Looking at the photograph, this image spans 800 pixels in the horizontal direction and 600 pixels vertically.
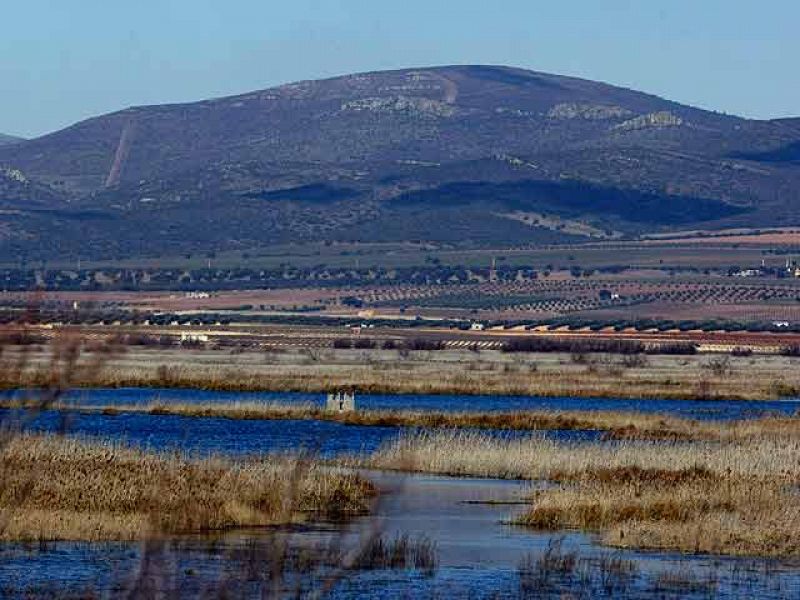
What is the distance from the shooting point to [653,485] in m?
33.8

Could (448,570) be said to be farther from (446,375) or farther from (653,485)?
(446,375)

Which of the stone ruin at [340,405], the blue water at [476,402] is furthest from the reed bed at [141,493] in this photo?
the blue water at [476,402]

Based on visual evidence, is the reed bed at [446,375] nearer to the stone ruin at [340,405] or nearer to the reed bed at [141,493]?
the stone ruin at [340,405]

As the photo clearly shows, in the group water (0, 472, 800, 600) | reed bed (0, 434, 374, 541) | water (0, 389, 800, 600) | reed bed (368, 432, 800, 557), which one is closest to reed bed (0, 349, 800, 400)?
reed bed (368, 432, 800, 557)

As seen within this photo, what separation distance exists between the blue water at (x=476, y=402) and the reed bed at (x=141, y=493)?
32.4 meters

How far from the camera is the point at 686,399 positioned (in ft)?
268

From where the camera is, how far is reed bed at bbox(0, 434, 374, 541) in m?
27.7

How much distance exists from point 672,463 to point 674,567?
11.2 meters

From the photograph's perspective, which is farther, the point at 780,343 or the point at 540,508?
the point at 780,343

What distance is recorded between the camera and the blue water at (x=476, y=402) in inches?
2689

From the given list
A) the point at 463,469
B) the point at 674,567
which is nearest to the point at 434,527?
the point at 674,567

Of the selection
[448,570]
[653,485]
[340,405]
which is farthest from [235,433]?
[448,570]

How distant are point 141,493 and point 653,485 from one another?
8869mm

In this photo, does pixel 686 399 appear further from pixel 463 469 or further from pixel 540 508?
pixel 540 508
